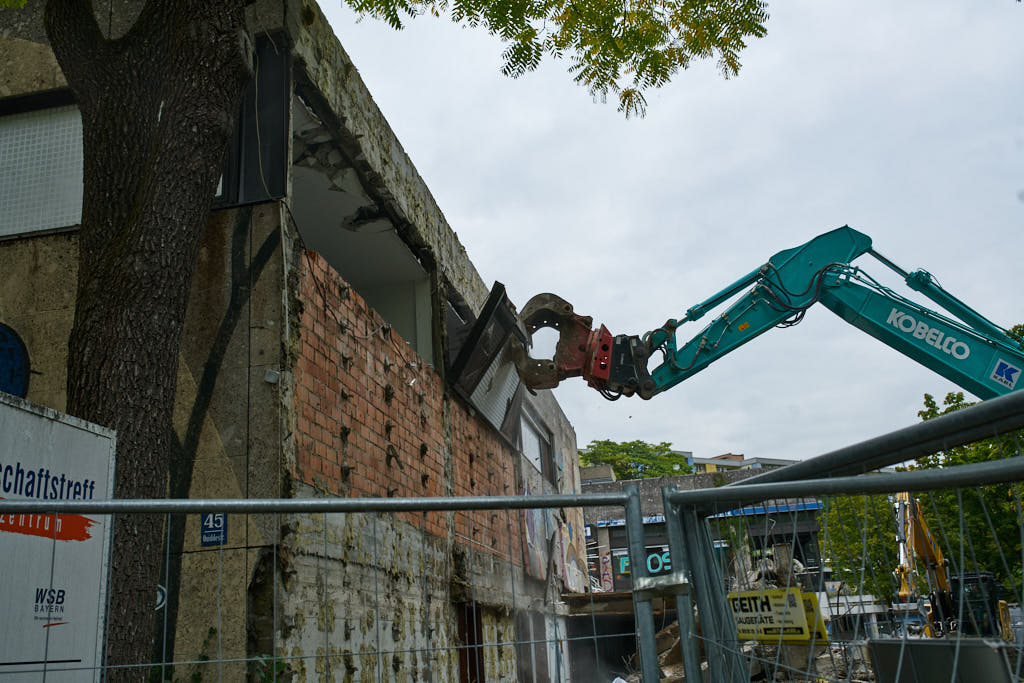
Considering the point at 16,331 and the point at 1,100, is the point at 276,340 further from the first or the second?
the point at 1,100

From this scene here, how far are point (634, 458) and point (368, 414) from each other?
43.2m

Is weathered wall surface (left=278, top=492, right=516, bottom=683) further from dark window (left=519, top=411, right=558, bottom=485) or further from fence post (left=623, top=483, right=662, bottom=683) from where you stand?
dark window (left=519, top=411, right=558, bottom=485)

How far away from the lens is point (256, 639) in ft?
15.8

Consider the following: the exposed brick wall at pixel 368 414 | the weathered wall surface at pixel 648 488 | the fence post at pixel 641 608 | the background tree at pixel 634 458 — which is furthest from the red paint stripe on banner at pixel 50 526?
the background tree at pixel 634 458

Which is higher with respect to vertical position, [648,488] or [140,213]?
[648,488]

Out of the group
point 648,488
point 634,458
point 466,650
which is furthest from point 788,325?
point 634,458

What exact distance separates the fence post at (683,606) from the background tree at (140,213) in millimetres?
2513

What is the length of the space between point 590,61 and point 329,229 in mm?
→ 3271

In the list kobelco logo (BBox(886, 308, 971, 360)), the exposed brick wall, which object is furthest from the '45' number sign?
kobelco logo (BBox(886, 308, 971, 360))

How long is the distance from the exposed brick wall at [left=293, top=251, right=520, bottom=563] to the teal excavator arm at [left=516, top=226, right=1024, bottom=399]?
4.69 ft

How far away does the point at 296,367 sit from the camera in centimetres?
Answer: 561

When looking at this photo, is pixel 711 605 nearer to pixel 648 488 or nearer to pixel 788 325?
pixel 788 325

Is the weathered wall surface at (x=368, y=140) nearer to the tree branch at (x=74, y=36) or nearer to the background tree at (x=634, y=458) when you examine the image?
the tree branch at (x=74, y=36)

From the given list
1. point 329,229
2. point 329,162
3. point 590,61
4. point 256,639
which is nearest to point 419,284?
point 329,229
